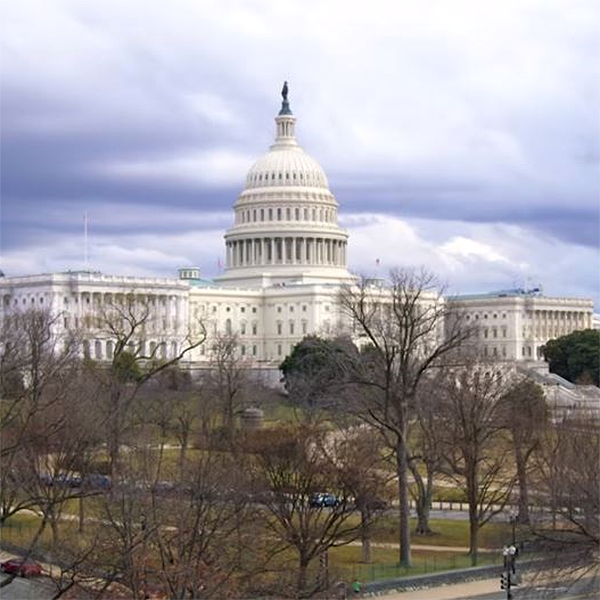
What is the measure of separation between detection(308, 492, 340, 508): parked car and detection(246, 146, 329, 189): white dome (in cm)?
13645

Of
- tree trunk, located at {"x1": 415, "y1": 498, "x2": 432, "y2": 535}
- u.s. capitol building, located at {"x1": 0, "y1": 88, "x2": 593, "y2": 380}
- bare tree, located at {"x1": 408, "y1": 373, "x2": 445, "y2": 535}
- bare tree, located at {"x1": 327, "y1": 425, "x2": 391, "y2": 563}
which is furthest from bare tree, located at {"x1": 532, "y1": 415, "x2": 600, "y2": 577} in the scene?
u.s. capitol building, located at {"x1": 0, "y1": 88, "x2": 593, "y2": 380}

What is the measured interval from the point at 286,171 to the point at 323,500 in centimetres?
13905

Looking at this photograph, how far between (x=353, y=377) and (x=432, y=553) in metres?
6.21

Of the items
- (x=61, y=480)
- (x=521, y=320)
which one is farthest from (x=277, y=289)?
(x=61, y=480)

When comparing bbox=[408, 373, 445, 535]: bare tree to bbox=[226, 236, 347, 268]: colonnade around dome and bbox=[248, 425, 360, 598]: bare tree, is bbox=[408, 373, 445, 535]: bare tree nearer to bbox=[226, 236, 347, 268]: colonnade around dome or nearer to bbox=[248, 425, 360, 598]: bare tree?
bbox=[248, 425, 360, 598]: bare tree

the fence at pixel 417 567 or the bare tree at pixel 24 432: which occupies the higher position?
the bare tree at pixel 24 432

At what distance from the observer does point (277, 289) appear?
173 meters

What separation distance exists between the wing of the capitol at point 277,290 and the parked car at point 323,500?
106 metres

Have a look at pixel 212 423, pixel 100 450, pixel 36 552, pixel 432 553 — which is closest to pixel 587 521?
pixel 432 553

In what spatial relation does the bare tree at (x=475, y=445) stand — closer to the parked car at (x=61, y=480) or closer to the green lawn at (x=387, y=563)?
the green lawn at (x=387, y=563)

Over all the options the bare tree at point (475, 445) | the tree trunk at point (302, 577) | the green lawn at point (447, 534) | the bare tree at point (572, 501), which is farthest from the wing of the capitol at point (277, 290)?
the tree trunk at point (302, 577)

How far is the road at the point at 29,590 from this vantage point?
39.7m

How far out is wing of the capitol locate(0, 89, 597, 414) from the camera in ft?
508

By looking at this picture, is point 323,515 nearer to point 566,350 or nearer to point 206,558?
point 206,558
